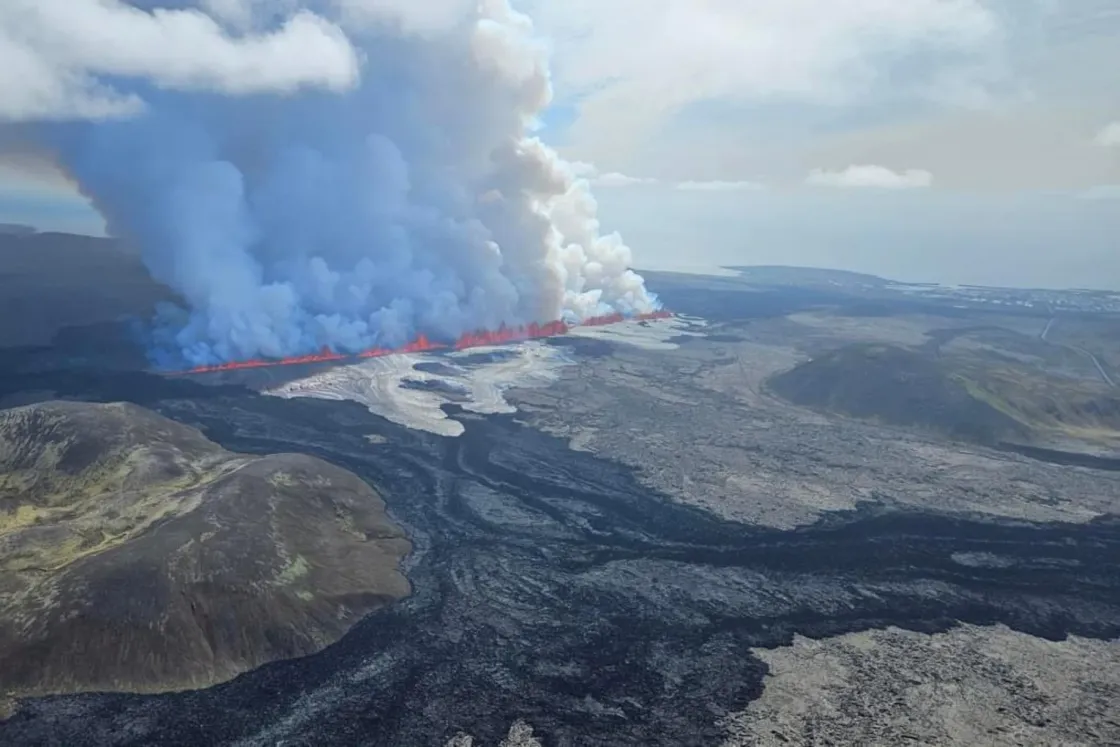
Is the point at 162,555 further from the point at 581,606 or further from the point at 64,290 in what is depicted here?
the point at 64,290

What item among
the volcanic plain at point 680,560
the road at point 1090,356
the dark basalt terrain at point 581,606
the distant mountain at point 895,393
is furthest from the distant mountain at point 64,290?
the road at point 1090,356

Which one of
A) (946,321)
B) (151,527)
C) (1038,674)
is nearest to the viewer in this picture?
(1038,674)

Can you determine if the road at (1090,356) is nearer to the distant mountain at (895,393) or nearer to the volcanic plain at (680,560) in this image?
the volcanic plain at (680,560)

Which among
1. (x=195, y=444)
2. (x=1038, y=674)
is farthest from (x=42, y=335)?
(x=1038, y=674)

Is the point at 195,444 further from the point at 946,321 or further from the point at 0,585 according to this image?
the point at 946,321

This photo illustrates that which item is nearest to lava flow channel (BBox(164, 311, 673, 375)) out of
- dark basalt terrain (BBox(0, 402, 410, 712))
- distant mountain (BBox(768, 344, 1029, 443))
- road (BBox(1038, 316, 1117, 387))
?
dark basalt terrain (BBox(0, 402, 410, 712))

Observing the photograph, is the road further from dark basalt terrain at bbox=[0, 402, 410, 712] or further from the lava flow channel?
dark basalt terrain at bbox=[0, 402, 410, 712]

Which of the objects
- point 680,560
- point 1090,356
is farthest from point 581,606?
point 1090,356
